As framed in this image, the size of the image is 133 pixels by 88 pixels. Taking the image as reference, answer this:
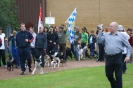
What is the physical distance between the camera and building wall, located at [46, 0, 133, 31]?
35031 mm

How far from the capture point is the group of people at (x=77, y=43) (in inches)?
479

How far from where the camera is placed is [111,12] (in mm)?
35375

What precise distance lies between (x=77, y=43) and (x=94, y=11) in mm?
9526

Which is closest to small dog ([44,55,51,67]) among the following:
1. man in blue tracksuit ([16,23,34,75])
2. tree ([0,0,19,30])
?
man in blue tracksuit ([16,23,34,75])

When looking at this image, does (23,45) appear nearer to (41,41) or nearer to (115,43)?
(41,41)

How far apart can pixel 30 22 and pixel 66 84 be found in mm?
22130

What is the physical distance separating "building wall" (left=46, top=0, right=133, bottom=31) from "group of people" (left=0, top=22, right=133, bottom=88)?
778 cm

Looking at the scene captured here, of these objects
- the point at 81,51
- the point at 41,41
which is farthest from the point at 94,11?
the point at 41,41

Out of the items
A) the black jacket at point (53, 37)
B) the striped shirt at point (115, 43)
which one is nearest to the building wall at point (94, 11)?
the black jacket at point (53, 37)

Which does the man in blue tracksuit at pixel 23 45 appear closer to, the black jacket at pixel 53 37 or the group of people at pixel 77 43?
the group of people at pixel 77 43

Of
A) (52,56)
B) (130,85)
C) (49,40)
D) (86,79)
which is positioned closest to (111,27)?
(130,85)

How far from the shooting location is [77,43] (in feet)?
88.1

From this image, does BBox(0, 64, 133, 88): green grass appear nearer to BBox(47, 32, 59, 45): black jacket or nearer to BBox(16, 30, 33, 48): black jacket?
BBox(16, 30, 33, 48): black jacket

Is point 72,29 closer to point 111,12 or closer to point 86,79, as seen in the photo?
point 111,12
